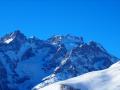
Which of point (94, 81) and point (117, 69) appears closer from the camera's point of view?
point (94, 81)

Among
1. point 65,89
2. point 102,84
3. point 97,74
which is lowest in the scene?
point 65,89

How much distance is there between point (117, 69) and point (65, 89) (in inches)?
1860

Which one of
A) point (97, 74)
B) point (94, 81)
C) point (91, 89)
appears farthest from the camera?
point (97, 74)

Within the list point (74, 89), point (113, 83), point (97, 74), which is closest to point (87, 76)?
point (97, 74)

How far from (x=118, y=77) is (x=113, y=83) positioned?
8.75 metres

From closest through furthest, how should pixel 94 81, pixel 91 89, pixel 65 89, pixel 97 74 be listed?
pixel 65 89 → pixel 91 89 → pixel 94 81 → pixel 97 74

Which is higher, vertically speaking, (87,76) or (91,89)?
(87,76)

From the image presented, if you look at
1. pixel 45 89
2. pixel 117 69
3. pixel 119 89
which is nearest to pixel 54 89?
pixel 45 89

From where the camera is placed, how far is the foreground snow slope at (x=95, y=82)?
509 ft

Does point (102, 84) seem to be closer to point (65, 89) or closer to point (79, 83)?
point (79, 83)

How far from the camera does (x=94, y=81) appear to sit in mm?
169125

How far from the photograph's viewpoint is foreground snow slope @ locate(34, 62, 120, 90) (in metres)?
155

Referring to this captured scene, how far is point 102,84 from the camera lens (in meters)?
165

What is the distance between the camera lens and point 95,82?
168 m
